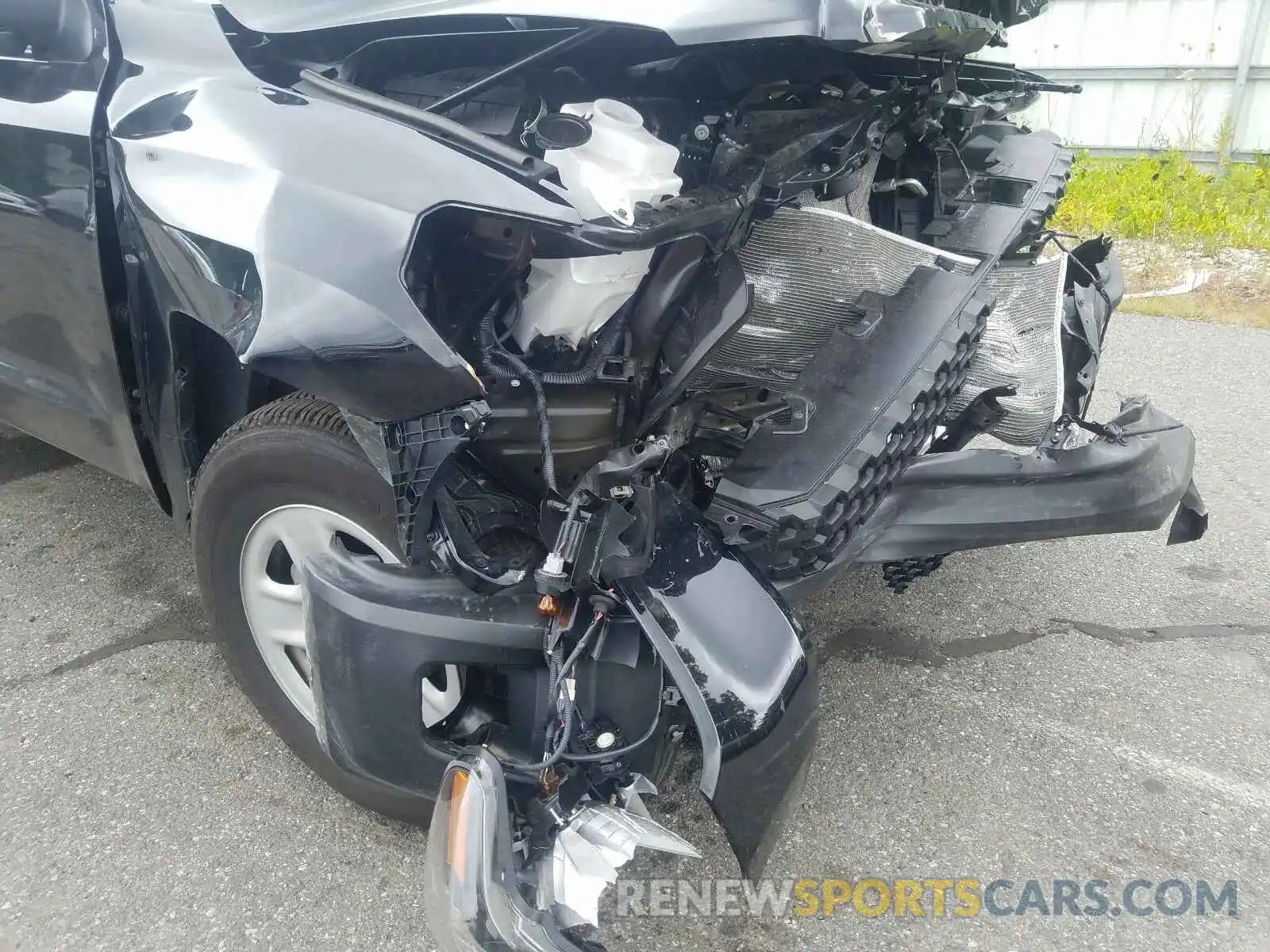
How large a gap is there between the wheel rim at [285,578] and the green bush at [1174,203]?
6.54 meters

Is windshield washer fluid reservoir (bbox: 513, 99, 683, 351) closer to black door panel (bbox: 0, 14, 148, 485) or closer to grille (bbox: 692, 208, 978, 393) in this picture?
grille (bbox: 692, 208, 978, 393)

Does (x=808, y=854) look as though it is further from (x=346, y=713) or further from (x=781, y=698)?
(x=346, y=713)

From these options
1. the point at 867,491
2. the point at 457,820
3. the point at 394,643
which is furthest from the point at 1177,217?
the point at 457,820

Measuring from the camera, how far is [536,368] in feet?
5.43

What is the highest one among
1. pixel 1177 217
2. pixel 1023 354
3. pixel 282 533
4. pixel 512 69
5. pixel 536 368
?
pixel 512 69

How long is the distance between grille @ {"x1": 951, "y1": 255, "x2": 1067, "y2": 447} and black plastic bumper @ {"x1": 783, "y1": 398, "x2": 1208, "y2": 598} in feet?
0.26

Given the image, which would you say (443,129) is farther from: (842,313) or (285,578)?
(285,578)

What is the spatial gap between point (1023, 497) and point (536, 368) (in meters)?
1.08

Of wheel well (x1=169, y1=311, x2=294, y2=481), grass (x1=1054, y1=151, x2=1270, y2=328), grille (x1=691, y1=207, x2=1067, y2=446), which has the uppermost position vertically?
grille (x1=691, y1=207, x2=1067, y2=446)

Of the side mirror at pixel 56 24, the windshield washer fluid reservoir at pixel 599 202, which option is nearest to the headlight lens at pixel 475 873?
the windshield washer fluid reservoir at pixel 599 202

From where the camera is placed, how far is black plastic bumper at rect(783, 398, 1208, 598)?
1.93 m

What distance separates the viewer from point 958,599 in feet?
9.50

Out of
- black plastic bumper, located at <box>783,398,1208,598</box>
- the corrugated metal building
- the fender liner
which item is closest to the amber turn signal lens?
the fender liner

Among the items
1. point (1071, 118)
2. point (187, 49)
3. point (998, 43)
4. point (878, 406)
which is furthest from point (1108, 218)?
point (187, 49)
